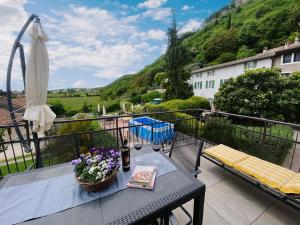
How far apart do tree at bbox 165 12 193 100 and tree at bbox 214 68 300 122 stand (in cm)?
620

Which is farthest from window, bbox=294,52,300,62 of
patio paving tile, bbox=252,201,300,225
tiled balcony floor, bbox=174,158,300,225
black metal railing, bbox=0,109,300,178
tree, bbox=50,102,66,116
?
tree, bbox=50,102,66,116

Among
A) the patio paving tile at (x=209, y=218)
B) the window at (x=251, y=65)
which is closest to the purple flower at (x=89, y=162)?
the patio paving tile at (x=209, y=218)

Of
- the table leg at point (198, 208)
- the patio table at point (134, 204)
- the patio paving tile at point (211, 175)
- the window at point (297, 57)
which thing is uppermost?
the window at point (297, 57)

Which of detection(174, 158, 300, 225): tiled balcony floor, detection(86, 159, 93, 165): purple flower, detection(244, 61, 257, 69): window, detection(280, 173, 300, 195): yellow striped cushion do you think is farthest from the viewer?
detection(244, 61, 257, 69): window

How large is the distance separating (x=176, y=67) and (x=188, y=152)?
45.5ft

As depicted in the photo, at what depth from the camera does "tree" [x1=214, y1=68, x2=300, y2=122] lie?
8.24 metres

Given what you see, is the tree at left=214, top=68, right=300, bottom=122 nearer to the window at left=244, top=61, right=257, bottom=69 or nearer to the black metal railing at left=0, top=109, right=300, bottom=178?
the black metal railing at left=0, top=109, right=300, bottom=178

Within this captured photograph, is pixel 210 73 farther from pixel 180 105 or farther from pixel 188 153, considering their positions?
pixel 188 153

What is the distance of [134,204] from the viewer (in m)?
1.06

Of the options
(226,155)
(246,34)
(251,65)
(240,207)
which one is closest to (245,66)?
(251,65)

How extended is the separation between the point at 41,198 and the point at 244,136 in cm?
447

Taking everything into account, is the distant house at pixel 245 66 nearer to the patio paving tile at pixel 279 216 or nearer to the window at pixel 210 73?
the window at pixel 210 73

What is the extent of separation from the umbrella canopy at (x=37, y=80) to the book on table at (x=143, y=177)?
4.95 ft

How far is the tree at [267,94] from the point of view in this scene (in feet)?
27.0
